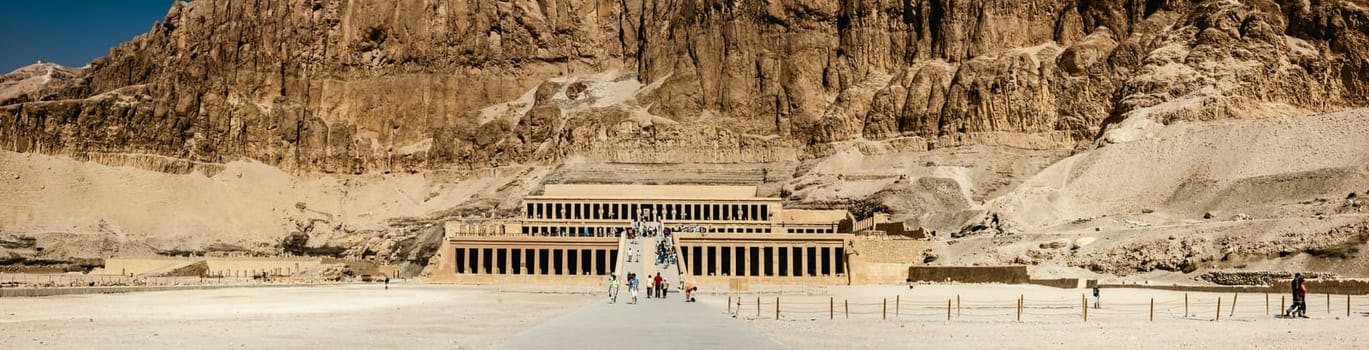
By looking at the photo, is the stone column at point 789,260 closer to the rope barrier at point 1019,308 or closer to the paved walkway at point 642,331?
the rope barrier at point 1019,308

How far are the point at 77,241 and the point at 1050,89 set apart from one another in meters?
106

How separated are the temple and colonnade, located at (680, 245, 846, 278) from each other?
7 cm

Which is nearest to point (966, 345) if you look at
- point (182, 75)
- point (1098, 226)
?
point (1098, 226)

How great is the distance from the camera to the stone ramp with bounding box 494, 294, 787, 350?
92.5 ft

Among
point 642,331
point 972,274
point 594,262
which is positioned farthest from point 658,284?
point 594,262

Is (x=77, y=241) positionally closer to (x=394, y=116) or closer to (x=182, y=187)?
(x=182, y=187)

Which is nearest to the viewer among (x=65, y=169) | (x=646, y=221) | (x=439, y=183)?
(x=646, y=221)

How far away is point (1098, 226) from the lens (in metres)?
89.6

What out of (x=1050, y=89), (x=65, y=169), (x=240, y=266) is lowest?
(x=240, y=266)

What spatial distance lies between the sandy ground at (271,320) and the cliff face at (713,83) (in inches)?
3536

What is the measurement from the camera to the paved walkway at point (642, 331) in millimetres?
28266

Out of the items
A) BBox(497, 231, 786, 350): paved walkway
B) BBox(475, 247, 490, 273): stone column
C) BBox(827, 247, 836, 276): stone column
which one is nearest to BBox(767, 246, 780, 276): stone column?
BBox(827, 247, 836, 276): stone column

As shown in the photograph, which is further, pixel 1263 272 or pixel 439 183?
pixel 439 183

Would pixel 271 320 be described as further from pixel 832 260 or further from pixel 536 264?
pixel 832 260
